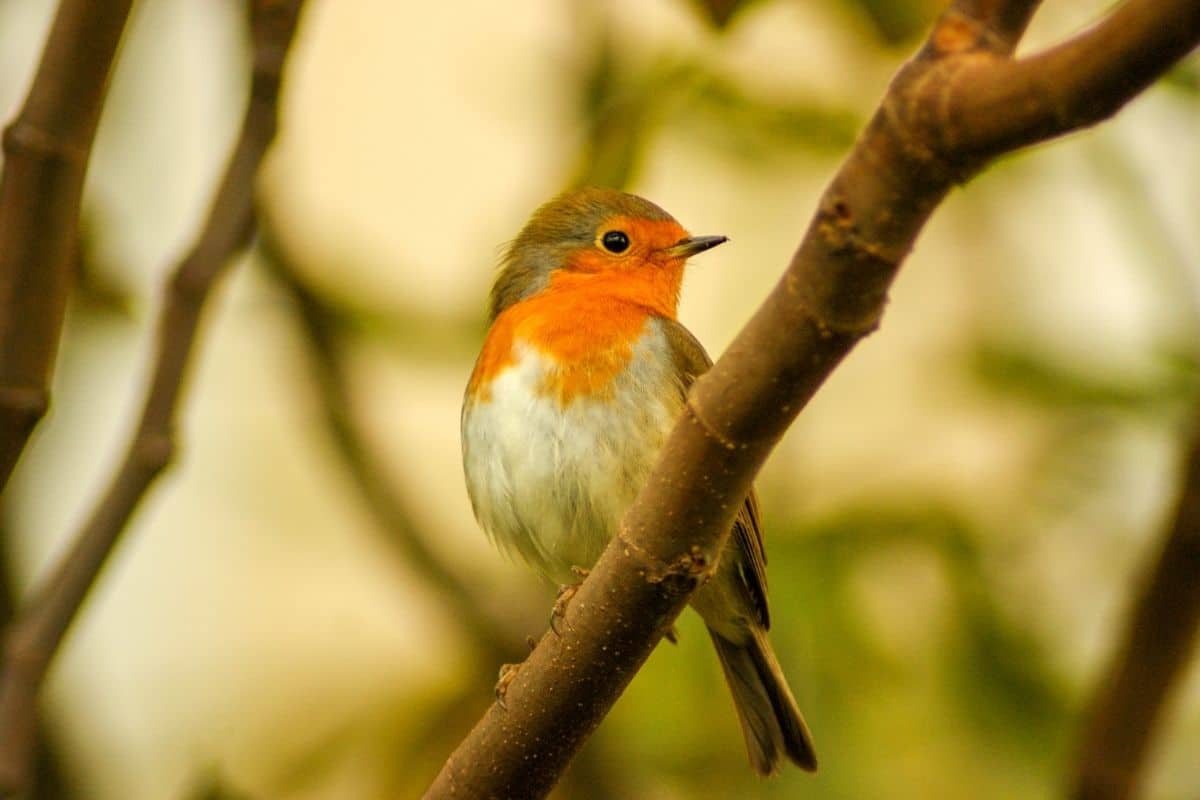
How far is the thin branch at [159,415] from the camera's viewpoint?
2393 millimetres

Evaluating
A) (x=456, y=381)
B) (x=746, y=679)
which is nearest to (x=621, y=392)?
(x=746, y=679)

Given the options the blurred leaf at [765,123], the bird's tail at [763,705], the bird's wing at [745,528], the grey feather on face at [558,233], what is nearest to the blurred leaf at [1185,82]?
the blurred leaf at [765,123]

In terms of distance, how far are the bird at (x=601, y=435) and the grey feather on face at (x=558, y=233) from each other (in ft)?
0.32

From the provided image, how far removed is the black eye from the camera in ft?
13.6

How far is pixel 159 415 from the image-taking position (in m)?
2.49

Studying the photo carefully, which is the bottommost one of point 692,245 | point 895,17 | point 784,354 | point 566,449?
point 566,449

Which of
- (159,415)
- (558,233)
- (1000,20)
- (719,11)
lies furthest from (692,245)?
(1000,20)

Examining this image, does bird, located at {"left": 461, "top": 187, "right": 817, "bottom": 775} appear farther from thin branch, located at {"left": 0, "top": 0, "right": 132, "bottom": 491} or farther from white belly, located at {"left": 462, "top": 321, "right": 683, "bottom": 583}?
thin branch, located at {"left": 0, "top": 0, "right": 132, "bottom": 491}

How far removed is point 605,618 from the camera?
2.06 meters

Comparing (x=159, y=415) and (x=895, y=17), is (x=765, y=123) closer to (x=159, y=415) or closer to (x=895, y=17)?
(x=895, y=17)

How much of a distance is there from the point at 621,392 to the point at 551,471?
0.24 m

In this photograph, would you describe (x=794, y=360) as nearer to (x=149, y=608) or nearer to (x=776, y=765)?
(x=776, y=765)

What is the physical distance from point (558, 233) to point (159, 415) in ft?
6.37

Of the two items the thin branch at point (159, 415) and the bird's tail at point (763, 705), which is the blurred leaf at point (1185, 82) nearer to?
the bird's tail at point (763, 705)
